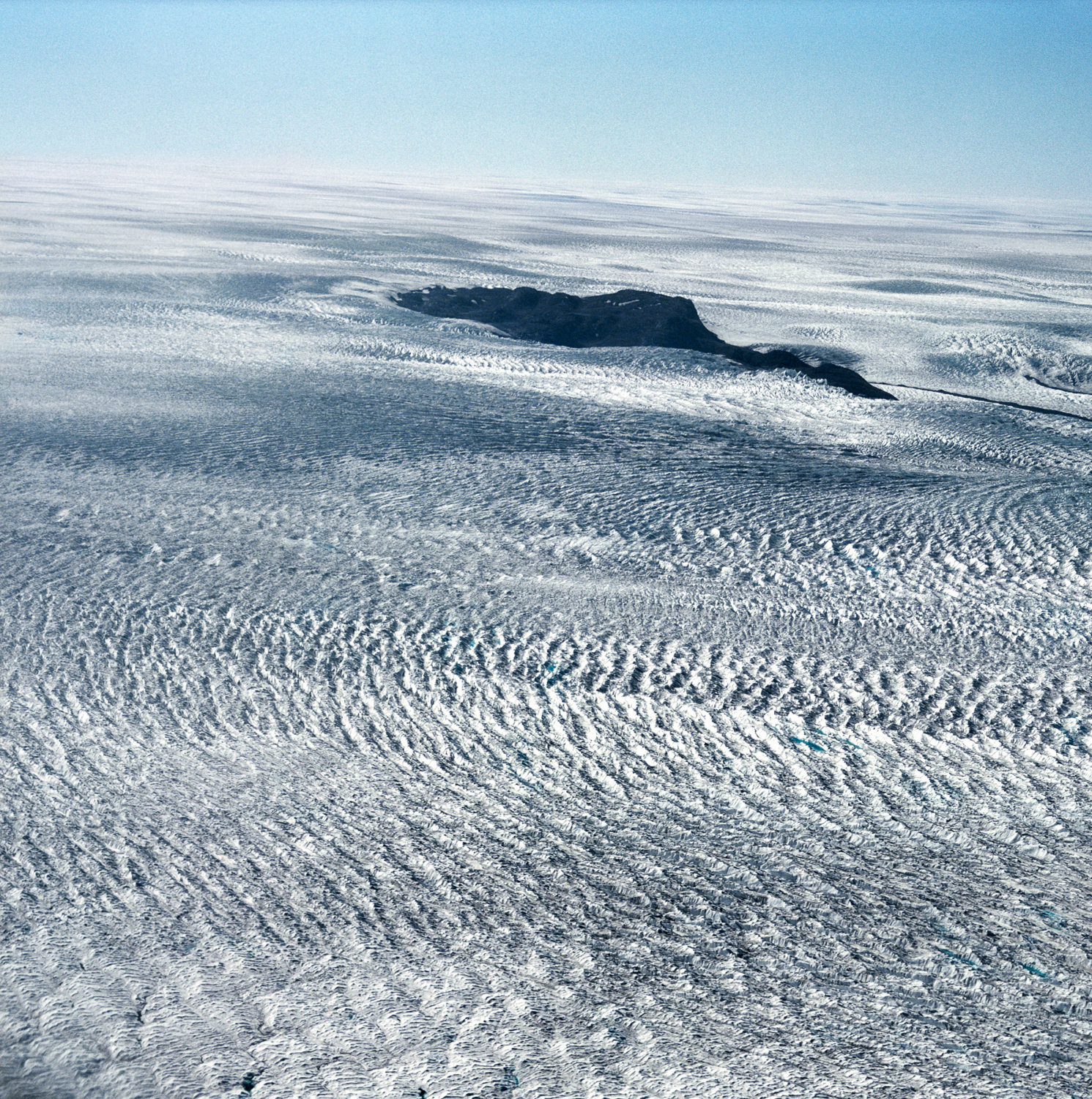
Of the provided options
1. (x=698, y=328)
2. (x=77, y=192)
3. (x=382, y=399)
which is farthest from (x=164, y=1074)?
(x=77, y=192)

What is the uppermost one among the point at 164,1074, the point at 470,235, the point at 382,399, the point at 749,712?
the point at 470,235

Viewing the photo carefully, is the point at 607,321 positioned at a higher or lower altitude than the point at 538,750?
higher

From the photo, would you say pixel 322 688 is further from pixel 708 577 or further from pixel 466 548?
pixel 708 577

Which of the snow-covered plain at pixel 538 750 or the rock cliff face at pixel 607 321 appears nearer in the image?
the snow-covered plain at pixel 538 750

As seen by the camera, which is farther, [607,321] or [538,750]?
[607,321]

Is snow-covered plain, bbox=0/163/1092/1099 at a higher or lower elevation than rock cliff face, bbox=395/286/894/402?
lower
